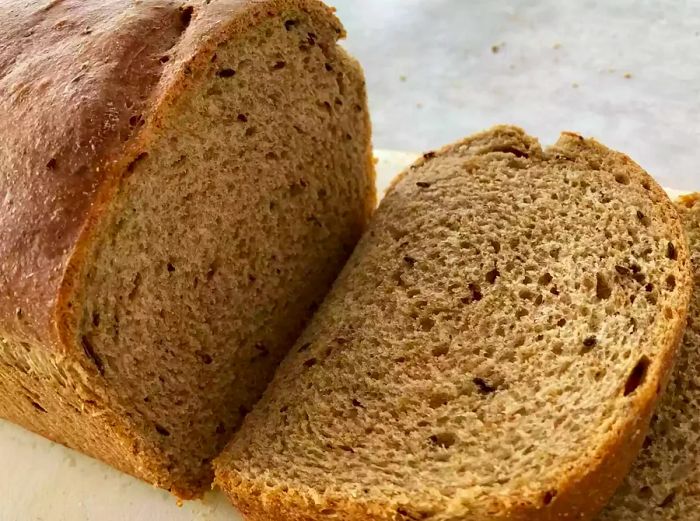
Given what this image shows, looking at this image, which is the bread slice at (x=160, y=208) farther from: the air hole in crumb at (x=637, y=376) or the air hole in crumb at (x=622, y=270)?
the air hole in crumb at (x=637, y=376)

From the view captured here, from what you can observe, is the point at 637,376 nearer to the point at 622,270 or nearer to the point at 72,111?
the point at 622,270

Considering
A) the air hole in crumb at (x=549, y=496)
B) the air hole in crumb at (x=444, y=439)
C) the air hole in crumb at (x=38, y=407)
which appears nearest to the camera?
the air hole in crumb at (x=549, y=496)

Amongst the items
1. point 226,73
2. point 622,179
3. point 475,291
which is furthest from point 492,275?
point 226,73

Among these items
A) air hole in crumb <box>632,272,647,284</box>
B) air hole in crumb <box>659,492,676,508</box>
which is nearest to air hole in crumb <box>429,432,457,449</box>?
air hole in crumb <box>659,492,676,508</box>

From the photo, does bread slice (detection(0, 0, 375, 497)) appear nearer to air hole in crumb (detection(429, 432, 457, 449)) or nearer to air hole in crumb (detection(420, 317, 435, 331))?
air hole in crumb (detection(420, 317, 435, 331))

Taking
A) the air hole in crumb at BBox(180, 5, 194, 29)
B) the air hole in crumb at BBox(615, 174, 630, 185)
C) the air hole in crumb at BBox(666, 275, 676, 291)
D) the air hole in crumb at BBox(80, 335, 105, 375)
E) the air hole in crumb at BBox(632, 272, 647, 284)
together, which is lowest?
the air hole in crumb at BBox(632, 272, 647, 284)

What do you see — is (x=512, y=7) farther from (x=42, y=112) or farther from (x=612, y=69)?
(x=42, y=112)

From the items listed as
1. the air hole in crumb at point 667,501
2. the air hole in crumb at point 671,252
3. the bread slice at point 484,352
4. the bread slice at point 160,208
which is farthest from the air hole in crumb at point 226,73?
the air hole in crumb at point 667,501
